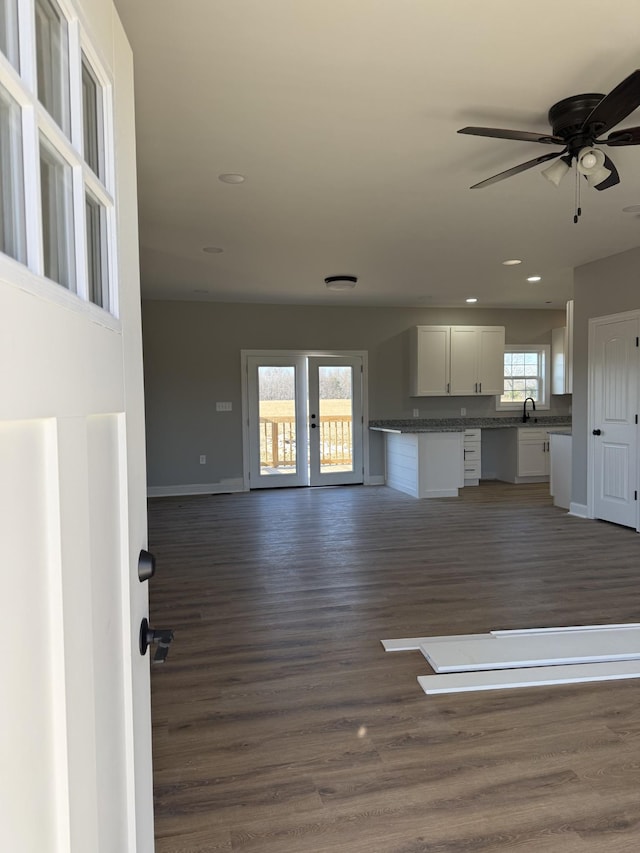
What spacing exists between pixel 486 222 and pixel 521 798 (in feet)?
13.0

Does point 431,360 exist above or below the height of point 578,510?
above

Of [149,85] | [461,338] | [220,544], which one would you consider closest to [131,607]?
[149,85]

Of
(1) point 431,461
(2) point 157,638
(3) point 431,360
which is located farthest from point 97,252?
(3) point 431,360

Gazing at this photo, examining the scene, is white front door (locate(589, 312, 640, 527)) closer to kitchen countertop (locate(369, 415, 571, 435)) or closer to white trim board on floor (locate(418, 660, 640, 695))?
kitchen countertop (locate(369, 415, 571, 435))

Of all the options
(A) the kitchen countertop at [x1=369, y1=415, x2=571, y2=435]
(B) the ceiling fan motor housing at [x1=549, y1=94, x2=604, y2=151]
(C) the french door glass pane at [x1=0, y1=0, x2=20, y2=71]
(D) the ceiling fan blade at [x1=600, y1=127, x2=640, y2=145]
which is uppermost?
(B) the ceiling fan motor housing at [x1=549, y1=94, x2=604, y2=151]

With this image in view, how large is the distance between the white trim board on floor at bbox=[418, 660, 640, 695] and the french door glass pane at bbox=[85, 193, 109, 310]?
2224mm

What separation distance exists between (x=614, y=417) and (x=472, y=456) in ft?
9.47

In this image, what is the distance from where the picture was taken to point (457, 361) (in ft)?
27.6

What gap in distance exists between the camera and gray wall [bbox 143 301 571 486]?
25.2ft

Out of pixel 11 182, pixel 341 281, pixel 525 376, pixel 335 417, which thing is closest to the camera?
pixel 11 182

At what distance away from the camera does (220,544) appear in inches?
199

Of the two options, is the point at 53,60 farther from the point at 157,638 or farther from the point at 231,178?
the point at 231,178

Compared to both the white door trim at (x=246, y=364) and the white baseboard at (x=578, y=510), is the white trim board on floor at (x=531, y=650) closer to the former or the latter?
the white baseboard at (x=578, y=510)

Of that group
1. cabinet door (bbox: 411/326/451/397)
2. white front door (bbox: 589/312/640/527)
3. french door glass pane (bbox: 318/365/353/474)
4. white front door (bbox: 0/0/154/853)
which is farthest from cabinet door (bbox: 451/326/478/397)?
white front door (bbox: 0/0/154/853)
